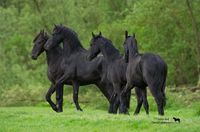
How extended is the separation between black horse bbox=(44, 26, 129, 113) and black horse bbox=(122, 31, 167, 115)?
113 inches

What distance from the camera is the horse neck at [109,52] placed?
20509 mm

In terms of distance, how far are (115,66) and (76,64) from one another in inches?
95.1

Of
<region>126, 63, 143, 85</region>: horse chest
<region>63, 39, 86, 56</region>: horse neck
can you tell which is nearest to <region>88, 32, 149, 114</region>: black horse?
<region>126, 63, 143, 85</region>: horse chest

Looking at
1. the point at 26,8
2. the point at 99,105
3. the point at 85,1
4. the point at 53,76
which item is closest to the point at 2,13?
the point at 26,8

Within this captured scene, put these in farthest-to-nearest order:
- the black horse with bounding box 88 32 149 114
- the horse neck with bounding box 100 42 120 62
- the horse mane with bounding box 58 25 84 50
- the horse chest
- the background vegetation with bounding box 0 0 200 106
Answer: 1. the background vegetation with bounding box 0 0 200 106
2. the horse mane with bounding box 58 25 84 50
3. the horse neck with bounding box 100 42 120 62
4. the black horse with bounding box 88 32 149 114
5. the horse chest

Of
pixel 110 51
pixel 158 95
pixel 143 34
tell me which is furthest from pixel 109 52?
pixel 143 34

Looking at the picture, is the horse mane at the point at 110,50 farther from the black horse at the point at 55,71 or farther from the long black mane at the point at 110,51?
the black horse at the point at 55,71

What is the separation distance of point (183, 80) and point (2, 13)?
813 inches

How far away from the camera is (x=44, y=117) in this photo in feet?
59.2

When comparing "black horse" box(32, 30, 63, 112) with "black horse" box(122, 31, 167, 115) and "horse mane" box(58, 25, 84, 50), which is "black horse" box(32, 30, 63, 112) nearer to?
"horse mane" box(58, 25, 84, 50)

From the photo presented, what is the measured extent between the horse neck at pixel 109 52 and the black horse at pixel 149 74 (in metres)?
1.56

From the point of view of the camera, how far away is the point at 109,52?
812 inches

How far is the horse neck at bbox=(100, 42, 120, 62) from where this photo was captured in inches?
807

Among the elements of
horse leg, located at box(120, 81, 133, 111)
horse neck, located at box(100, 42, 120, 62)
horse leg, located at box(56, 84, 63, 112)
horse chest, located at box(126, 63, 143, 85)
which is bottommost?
horse leg, located at box(56, 84, 63, 112)
